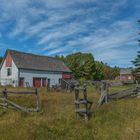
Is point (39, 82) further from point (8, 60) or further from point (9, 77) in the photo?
point (8, 60)

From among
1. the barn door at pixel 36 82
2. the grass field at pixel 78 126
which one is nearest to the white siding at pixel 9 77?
the barn door at pixel 36 82

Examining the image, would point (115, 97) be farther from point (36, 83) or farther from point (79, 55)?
point (79, 55)

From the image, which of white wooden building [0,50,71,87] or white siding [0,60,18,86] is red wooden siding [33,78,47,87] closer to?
white wooden building [0,50,71,87]

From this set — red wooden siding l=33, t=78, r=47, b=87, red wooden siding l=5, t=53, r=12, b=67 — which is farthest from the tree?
red wooden siding l=5, t=53, r=12, b=67

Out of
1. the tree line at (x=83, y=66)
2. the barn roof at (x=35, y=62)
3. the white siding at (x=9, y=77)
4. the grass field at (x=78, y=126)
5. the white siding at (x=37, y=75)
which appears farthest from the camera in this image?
the tree line at (x=83, y=66)

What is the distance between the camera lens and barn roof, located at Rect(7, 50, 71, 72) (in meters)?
55.4

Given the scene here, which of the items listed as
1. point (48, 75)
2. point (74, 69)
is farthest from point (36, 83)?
point (74, 69)

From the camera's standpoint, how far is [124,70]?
469 feet

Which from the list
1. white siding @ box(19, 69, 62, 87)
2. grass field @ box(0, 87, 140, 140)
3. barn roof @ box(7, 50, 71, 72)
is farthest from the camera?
barn roof @ box(7, 50, 71, 72)

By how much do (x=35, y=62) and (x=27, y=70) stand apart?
14.4 ft

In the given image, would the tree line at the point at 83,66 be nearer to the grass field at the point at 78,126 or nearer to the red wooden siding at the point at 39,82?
the red wooden siding at the point at 39,82

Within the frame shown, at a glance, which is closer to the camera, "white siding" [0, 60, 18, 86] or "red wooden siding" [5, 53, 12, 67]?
"white siding" [0, 60, 18, 86]

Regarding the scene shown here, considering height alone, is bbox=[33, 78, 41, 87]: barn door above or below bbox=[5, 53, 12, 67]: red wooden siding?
below

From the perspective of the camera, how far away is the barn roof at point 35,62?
→ 2181 inches
